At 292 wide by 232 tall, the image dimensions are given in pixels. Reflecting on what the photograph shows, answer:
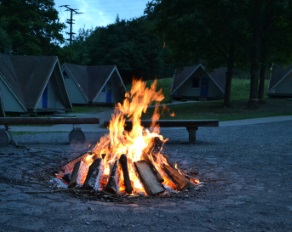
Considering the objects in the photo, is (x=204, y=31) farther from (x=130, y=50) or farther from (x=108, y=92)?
(x=130, y=50)

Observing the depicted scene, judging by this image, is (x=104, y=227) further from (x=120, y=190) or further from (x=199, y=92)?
(x=199, y=92)

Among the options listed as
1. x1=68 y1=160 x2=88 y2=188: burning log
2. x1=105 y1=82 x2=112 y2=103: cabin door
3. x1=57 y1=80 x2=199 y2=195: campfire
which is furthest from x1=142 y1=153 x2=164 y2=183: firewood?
x1=105 y1=82 x2=112 y2=103: cabin door

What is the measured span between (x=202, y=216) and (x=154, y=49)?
5054cm

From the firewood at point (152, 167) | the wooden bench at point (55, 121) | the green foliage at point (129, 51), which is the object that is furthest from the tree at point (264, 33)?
the green foliage at point (129, 51)

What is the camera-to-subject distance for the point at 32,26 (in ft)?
119

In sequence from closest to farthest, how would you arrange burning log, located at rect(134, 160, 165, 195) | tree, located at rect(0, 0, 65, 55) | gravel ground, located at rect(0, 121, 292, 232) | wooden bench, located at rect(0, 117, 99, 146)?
gravel ground, located at rect(0, 121, 292, 232)
burning log, located at rect(134, 160, 165, 195)
wooden bench, located at rect(0, 117, 99, 146)
tree, located at rect(0, 0, 65, 55)

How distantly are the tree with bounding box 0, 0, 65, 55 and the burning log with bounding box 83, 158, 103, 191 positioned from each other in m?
30.4

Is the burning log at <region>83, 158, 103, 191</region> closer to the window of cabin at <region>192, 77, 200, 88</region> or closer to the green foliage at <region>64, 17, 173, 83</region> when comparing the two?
the window of cabin at <region>192, 77, 200, 88</region>

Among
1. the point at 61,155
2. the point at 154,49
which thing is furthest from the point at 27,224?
the point at 154,49

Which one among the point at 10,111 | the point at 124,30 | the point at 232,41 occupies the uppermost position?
the point at 124,30

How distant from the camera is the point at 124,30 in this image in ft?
184

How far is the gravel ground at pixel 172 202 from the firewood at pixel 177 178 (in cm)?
15

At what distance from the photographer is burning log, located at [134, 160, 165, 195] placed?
598 cm

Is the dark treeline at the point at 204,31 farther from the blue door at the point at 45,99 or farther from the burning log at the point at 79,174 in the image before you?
the burning log at the point at 79,174
